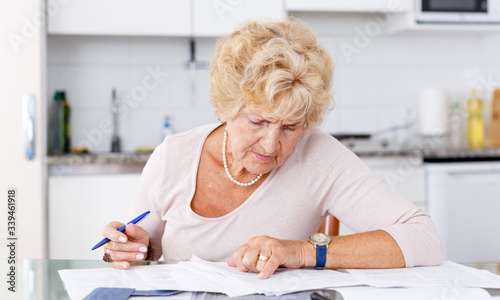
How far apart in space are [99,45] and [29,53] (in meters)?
0.64

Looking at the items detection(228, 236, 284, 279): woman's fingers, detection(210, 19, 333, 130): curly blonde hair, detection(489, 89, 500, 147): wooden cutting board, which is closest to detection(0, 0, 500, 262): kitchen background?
detection(489, 89, 500, 147): wooden cutting board

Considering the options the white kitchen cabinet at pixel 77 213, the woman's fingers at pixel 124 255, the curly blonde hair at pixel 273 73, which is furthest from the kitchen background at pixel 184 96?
the woman's fingers at pixel 124 255

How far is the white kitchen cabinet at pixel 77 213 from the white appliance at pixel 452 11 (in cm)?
193

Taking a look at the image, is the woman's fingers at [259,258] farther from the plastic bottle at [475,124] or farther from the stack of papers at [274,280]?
the plastic bottle at [475,124]

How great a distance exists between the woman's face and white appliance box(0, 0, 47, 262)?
147 cm

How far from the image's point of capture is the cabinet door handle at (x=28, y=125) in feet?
7.84

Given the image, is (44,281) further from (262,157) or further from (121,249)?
(262,157)

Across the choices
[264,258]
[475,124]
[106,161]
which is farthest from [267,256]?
[475,124]

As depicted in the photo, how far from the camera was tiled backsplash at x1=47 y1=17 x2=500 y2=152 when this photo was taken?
9.82 feet

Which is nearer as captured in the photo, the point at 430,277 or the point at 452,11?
the point at 430,277

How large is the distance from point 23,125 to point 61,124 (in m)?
0.44

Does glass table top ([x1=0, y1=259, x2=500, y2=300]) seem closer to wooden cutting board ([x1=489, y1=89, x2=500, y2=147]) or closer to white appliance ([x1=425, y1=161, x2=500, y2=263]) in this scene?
white appliance ([x1=425, y1=161, x2=500, y2=263])

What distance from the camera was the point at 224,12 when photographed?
2809 mm

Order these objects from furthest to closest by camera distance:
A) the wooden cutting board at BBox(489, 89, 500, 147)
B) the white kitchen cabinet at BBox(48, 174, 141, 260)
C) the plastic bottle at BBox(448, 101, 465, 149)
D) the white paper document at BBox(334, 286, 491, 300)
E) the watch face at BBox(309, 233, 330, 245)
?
1. the plastic bottle at BBox(448, 101, 465, 149)
2. the wooden cutting board at BBox(489, 89, 500, 147)
3. the white kitchen cabinet at BBox(48, 174, 141, 260)
4. the watch face at BBox(309, 233, 330, 245)
5. the white paper document at BBox(334, 286, 491, 300)
